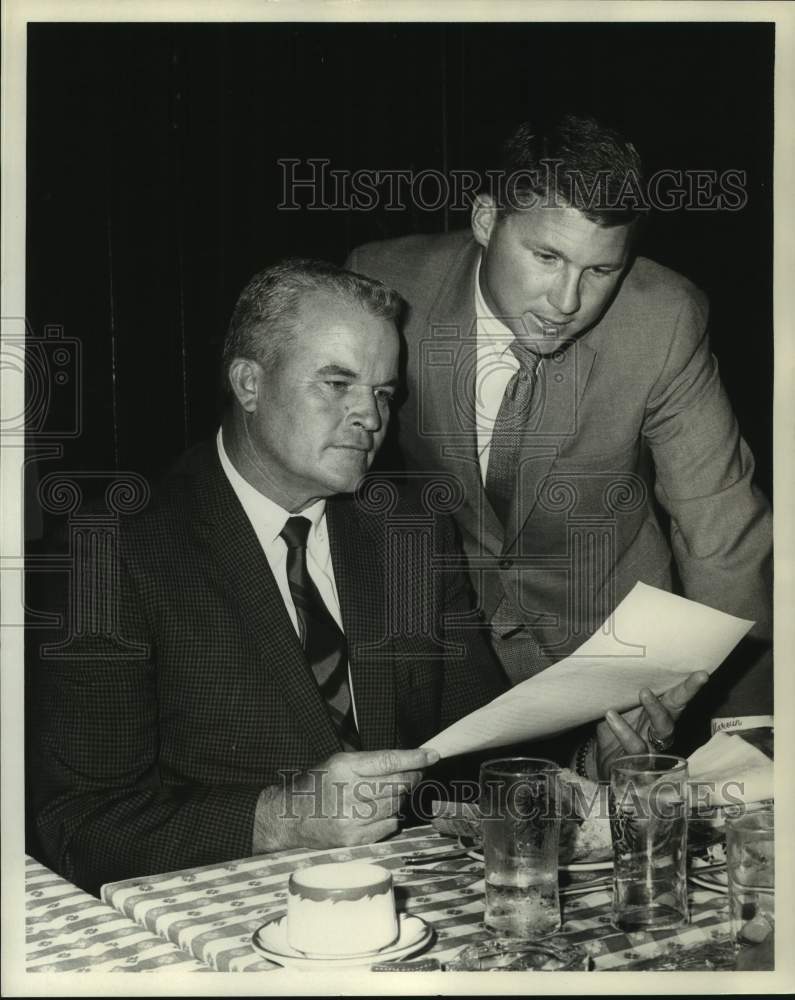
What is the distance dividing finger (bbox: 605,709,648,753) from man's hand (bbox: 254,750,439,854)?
28 centimetres

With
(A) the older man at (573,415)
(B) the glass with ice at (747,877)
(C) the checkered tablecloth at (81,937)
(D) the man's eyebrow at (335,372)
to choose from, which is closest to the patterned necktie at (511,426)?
(A) the older man at (573,415)

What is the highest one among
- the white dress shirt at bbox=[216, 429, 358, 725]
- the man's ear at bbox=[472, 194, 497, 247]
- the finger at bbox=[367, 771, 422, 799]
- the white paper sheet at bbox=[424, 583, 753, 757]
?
the man's ear at bbox=[472, 194, 497, 247]

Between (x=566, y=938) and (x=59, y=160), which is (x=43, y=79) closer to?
(x=59, y=160)

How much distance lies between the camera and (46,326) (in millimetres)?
1791

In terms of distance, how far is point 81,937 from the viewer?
147 cm

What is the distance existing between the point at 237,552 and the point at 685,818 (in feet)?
2.40

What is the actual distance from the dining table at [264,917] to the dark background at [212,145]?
0.59m

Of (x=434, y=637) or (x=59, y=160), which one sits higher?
(x=59, y=160)

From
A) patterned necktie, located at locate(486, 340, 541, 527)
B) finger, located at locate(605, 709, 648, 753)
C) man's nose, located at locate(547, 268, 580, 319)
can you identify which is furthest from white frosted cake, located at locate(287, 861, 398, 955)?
man's nose, located at locate(547, 268, 580, 319)

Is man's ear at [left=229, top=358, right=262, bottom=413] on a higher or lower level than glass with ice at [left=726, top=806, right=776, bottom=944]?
higher

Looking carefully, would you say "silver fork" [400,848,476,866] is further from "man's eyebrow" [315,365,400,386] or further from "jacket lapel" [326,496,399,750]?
"man's eyebrow" [315,365,400,386]

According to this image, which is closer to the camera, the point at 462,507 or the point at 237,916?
the point at 237,916

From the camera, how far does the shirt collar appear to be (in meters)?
1.80

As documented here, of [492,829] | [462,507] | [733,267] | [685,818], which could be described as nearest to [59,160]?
[462,507]
